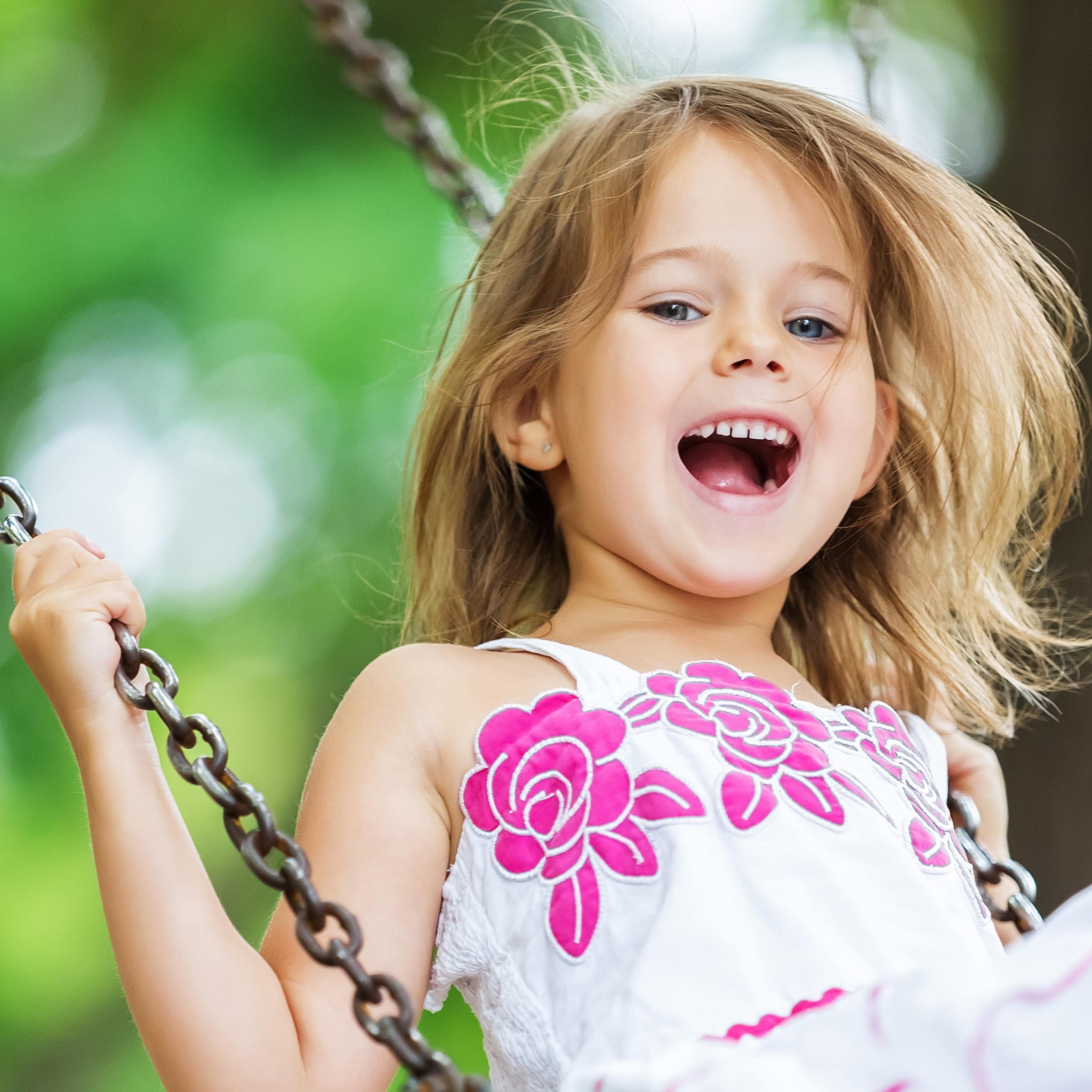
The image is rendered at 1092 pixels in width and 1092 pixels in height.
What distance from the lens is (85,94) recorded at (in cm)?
275

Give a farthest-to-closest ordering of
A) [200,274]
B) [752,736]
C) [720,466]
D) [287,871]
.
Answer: [200,274] → [720,466] → [752,736] → [287,871]

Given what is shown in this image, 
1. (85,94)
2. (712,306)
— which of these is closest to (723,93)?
(712,306)

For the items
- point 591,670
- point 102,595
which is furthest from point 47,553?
point 591,670

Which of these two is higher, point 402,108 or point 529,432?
point 402,108

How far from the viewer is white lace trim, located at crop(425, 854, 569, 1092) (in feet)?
2.40

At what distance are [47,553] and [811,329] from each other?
0.49 meters

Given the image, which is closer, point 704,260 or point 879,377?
point 704,260

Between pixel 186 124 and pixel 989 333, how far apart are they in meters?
2.09

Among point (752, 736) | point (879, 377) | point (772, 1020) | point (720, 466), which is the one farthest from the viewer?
point (879, 377)

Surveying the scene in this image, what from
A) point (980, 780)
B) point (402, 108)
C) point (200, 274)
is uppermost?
point (402, 108)

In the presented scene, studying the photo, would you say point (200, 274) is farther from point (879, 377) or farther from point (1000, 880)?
point (1000, 880)

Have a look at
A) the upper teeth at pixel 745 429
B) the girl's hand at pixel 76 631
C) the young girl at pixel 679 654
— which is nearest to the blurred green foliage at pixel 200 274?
the young girl at pixel 679 654

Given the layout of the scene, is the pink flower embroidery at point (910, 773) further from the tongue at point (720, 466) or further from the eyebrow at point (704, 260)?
the eyebrow at point (704, 260)

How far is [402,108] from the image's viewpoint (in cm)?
101
